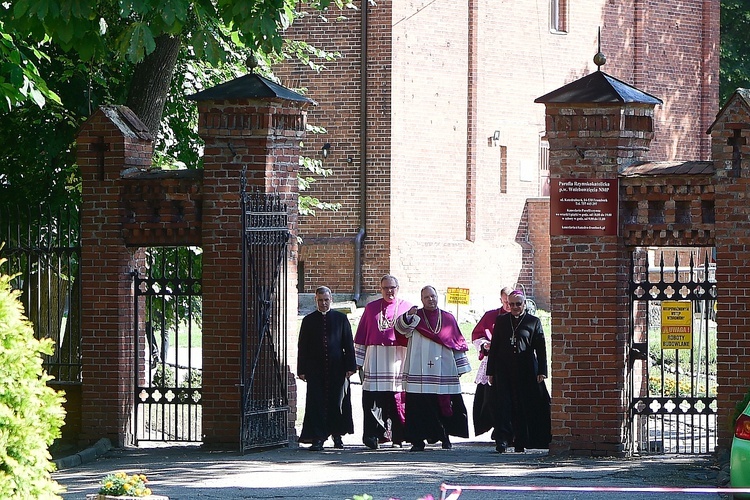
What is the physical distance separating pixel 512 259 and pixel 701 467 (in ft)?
54.7

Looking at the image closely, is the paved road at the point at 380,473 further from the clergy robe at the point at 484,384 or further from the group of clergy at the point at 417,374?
the clergy robe at the point at 484,384

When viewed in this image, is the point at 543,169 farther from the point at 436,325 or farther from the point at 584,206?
the point at 584,206

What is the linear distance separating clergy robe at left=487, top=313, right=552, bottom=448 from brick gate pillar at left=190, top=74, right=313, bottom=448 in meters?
2.51

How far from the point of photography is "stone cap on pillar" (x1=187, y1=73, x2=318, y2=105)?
12383mm

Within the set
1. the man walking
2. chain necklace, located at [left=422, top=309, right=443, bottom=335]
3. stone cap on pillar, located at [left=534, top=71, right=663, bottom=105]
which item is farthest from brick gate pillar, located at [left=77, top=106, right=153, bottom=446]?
stone cap on pillar, located at [left=534, top=71, right=663, bottom=105]

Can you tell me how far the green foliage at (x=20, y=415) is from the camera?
7.00 meters

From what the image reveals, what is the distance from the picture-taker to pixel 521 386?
41.8ft

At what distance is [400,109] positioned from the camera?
82.0 feet

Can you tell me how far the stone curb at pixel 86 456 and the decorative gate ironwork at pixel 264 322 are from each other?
1410mm

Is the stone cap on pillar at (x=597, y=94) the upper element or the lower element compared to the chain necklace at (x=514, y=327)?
upper

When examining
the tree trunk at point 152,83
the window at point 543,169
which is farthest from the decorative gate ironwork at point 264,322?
the window at point 543,169

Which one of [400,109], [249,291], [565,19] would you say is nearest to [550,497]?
[249,291]

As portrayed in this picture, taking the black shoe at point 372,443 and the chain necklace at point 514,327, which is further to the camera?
the black shoe at point 372,443

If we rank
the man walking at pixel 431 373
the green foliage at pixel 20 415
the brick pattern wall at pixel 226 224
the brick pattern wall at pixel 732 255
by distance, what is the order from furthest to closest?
1. the man walking at pixel 431 373
2. the brick pattern wall at pixel 226 224
3. the brick pattern wall at pixel 732 255
4. the green foliage at pixel 20 415
